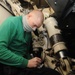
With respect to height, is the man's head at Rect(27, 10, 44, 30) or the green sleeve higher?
the man's head at Rect(27, 10, 44, 30)

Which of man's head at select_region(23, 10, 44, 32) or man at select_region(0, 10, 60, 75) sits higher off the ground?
man's head at select_region(23, 10, 44, 32)

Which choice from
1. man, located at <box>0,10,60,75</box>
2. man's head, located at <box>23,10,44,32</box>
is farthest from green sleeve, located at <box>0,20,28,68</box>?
man's head, located at <box>23,10,44,32</box>

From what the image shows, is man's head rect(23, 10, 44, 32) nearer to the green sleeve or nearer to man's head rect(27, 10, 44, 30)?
man's head rect(27, 10, 44, 30)

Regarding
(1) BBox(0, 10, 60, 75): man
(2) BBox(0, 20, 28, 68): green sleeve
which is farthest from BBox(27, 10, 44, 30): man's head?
(2) BBox(0, 20, 28, 68): green sleeve

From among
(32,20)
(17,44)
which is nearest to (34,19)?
(32,20)

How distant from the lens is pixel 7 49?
1493 mm

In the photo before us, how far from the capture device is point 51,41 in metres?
→ 1.69

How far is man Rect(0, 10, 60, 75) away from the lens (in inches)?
58.2

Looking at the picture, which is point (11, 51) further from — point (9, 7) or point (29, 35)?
point (9, 7)

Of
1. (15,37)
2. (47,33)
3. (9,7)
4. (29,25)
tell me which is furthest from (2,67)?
(9,7)

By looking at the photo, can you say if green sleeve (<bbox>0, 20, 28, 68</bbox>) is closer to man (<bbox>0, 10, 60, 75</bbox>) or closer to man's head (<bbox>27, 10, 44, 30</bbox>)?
man (<bbox>0, 10, 60, 75</bbox>)

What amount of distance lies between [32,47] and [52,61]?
275 millimetres

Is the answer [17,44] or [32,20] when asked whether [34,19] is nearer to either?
[32,20]

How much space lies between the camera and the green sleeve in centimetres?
146
